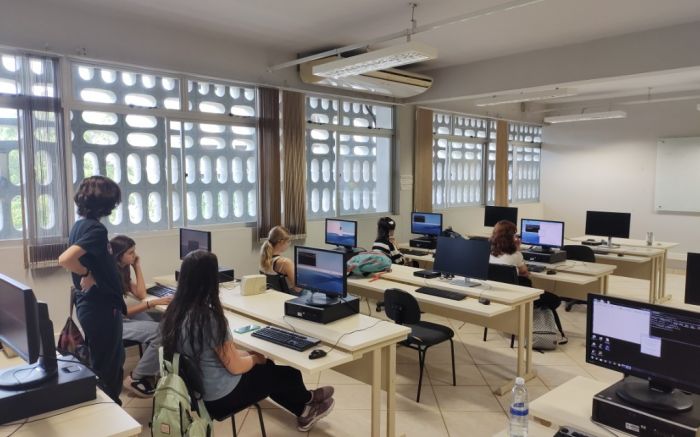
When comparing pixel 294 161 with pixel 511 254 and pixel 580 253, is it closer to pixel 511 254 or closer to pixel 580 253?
pixel 511 254

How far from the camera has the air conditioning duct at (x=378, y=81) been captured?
565 cm

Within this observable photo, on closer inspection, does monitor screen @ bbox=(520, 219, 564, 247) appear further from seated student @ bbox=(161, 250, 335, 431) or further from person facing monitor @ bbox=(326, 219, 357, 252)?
seated student @ bbox=(161, 250, 335, 431)

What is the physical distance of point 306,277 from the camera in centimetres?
316

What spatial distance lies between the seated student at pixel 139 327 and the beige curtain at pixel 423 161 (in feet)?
15.1

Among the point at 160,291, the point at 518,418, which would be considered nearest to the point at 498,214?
the point at 160,291

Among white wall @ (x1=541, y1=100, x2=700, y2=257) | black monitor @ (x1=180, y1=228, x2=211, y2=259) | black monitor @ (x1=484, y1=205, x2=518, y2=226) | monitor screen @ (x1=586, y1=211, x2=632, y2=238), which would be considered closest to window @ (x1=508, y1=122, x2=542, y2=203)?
white wall @ (x1=541, y1=100, x2=700, y2=257)

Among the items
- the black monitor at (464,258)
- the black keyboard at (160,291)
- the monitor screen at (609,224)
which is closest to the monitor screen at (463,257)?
the black monitor at (464,258)

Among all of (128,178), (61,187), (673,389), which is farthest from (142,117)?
(673,389)

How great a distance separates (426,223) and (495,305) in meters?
3.39

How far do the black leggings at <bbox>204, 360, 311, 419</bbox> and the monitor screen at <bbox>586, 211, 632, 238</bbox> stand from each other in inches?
195

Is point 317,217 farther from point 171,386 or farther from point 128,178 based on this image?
point 171,386

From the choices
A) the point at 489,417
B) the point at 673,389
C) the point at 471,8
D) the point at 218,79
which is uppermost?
the point at 471,8

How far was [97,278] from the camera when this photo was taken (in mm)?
2662

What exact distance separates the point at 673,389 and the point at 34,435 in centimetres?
233
